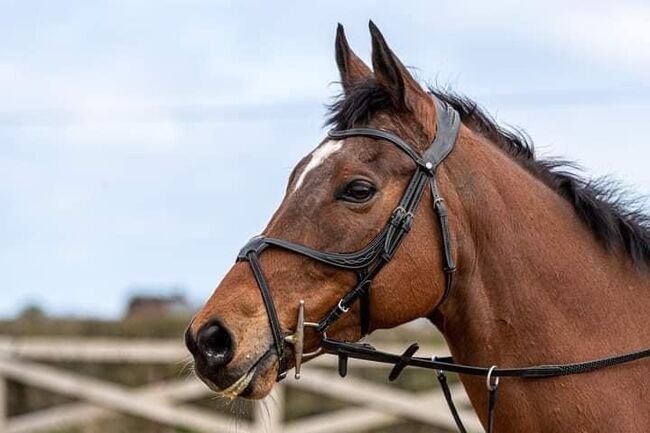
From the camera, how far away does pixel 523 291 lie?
4.13m

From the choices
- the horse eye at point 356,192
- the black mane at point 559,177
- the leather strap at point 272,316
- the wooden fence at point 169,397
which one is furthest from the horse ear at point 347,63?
the wooden fence at point 169,397

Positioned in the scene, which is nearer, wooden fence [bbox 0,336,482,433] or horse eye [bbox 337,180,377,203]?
horse eye [bbox 337,180,377,203]

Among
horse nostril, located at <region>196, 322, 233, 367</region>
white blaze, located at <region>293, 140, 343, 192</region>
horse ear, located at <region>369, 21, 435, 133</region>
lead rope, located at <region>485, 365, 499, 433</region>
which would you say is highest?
horse ear, located at <region>369, 21, 435, 133</region>

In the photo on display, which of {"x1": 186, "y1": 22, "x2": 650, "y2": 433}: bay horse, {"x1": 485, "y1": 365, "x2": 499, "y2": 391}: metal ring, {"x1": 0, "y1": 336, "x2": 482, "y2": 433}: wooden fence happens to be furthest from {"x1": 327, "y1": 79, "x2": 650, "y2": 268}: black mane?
{"x1": 0, "y1": 336, "x2": 482, "y2": 433}: wooden fence

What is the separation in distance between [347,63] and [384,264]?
96cm

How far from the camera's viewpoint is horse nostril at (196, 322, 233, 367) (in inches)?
147

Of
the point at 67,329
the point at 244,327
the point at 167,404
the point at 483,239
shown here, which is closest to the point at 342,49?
the point at 483,239

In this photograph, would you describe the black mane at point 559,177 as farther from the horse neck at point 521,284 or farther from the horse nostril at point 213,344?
the horse nostril at point 213,344

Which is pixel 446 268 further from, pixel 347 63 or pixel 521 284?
pixel 347 63

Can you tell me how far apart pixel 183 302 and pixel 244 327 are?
10813mm

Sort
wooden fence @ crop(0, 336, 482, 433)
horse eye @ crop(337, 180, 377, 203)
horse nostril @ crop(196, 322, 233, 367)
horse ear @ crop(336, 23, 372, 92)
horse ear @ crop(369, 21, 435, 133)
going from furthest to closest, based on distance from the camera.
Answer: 1. wooden fence @ crop(0, 336, 482, 433)
2. horse ear @ crop(336, 23, 372, 92)
3. horse ear @ crop(369, 21, 435, 133)
4. horse eye @ crop(337, 180, 377, 203)
5. horse nostril @ crop(196, 322, 233, 367)

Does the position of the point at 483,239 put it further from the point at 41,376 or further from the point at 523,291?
the point at 41,376

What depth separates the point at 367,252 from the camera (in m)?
3.91

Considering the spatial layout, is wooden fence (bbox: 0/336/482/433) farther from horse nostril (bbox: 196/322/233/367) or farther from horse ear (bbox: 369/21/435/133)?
horse nostril (bbox: 196/322/233/367)
